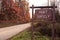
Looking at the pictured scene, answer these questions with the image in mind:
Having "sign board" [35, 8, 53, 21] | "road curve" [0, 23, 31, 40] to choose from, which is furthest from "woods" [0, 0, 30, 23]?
"sign board" [35, 8, 53, 21]

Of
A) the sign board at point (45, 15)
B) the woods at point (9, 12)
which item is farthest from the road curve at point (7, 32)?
the woods at point (9, 12)

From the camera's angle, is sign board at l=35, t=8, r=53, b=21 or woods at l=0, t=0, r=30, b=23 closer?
sign board at l=35, t=8, r=53, b=21

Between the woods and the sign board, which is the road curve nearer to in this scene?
the sign board

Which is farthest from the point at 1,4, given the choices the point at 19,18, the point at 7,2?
the point at 19,18

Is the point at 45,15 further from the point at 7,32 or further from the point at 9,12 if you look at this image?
the point at 9,12

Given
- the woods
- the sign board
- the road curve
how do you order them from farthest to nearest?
the woods → the road curve → the sign board

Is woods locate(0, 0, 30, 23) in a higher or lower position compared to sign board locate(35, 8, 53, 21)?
lower

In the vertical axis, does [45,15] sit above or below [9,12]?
above

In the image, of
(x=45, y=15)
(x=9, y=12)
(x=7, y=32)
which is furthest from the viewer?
(x=9, y=12)

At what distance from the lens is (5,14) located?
52.0 metres

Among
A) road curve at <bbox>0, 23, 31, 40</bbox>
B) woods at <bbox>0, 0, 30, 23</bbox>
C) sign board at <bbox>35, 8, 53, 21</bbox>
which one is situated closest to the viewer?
sign board at <bbox>35, 8, 53, 21</bbox>

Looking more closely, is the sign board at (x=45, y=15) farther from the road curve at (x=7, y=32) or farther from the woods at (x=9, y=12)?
the woods at (x=9, y=12)

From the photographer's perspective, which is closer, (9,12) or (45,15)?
(45,15)

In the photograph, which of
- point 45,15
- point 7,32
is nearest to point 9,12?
point 7,32
